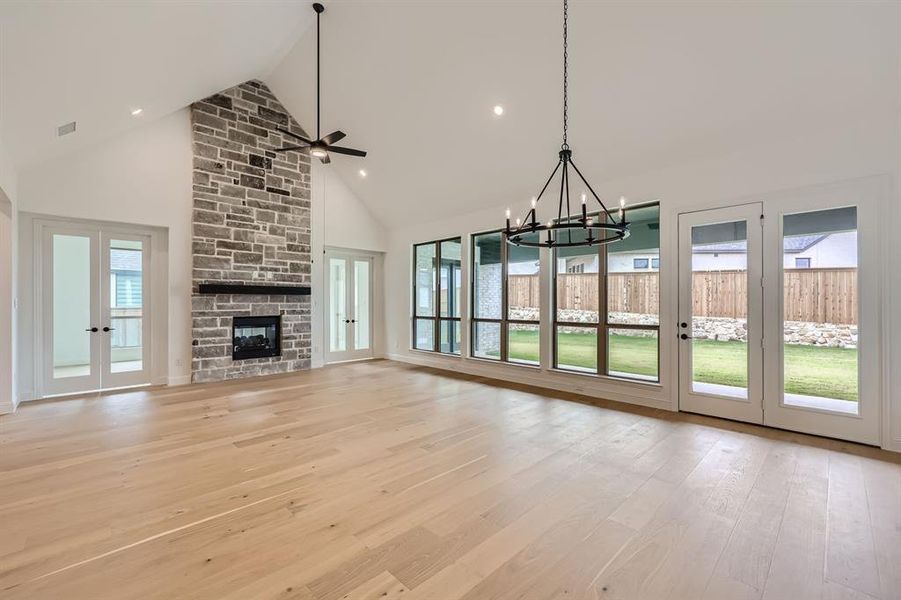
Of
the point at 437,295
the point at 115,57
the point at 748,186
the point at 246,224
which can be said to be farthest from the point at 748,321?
the point at 246,224

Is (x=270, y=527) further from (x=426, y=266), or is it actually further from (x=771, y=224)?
(x=426, y=266)

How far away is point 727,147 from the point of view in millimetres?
4320

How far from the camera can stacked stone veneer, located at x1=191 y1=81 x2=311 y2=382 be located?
644 cm

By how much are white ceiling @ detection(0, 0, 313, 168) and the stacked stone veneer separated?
83 cm

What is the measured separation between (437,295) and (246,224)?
A: 12.2 feet

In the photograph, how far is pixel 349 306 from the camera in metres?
8.62

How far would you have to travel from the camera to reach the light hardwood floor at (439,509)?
188cm

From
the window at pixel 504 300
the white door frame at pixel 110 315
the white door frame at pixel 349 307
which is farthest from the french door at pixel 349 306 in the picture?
the white door frame at pixel 110 315

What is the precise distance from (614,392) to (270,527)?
4419 millimetres

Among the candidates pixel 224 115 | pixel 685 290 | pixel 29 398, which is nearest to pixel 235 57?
pixel 224 115

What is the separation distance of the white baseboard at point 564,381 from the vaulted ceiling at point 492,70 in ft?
9.17

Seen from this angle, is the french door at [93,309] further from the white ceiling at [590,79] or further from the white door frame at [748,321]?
the white door frame at [748,321]

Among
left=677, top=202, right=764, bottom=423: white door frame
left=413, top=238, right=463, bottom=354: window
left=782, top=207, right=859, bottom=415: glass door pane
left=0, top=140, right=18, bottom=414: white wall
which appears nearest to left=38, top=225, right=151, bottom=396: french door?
left=0, top=140, right=18, bottom=414: white wall

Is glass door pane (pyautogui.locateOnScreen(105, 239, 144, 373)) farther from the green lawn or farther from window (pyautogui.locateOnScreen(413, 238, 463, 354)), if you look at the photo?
the green lawn
